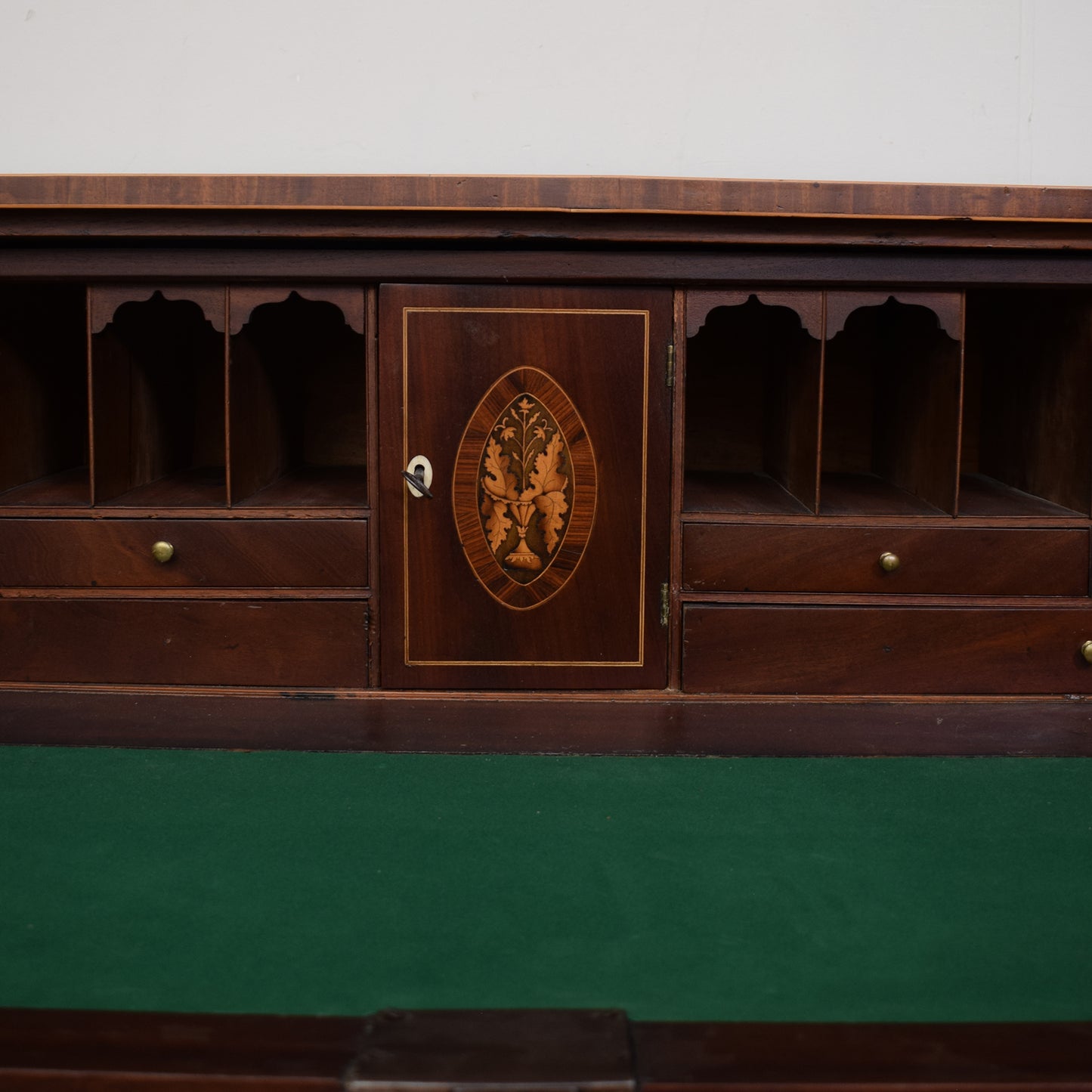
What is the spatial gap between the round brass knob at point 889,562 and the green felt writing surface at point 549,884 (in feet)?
0.98

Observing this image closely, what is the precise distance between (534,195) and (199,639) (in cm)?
86

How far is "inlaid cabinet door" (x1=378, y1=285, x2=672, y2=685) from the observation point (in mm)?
1468

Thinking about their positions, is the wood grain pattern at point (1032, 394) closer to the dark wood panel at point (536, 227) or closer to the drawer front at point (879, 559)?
the drawer front at point (879, 559)

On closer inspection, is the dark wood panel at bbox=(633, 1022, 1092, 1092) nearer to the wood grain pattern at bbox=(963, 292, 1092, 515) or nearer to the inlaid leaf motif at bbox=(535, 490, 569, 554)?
the inlaid leaf motif at bbox=(535, 490, 569, 554)

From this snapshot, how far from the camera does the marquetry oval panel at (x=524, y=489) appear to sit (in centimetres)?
148

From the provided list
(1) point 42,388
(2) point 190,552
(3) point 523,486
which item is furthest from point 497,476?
(1) point 42,388

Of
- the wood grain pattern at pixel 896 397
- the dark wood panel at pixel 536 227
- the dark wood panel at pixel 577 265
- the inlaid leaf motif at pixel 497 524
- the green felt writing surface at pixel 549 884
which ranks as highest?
the dark wood panel at pixel 536 227

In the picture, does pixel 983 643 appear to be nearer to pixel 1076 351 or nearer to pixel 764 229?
pixel 1076 351

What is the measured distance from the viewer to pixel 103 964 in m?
0.89

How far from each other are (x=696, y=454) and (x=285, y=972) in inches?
56.2

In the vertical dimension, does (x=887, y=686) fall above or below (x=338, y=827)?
above

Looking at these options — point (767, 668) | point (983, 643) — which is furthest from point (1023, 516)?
point (767, 668)

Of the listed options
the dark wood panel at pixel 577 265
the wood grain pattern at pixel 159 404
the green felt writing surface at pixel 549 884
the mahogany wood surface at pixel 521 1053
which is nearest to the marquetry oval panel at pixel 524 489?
the dark wood panel at pixel 577 265

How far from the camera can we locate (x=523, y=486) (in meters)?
1.49
